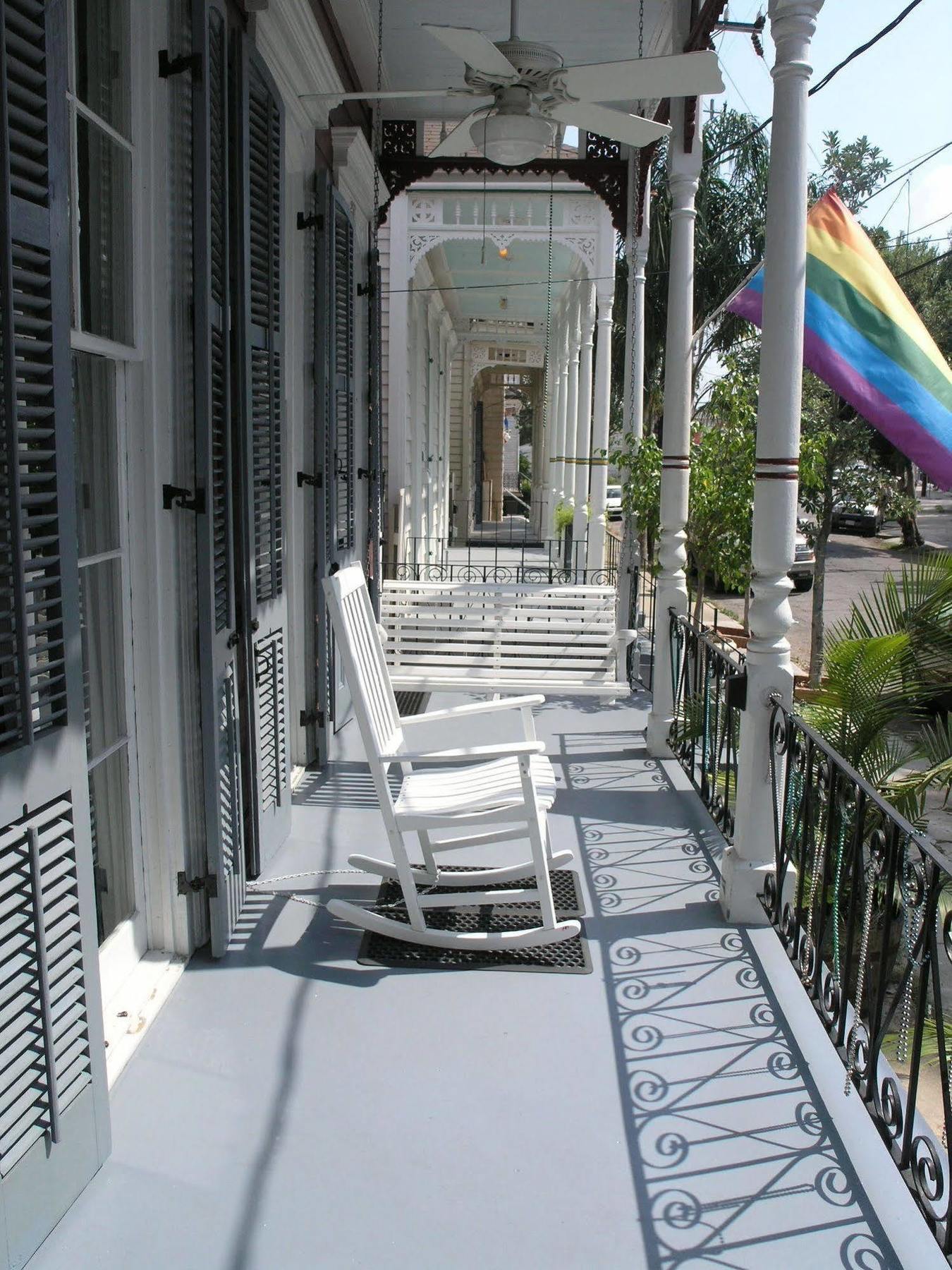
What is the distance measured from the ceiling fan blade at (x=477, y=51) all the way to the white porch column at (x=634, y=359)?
3420mm

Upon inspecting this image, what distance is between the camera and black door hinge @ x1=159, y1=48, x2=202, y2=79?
2.54 m

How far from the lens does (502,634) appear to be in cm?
582

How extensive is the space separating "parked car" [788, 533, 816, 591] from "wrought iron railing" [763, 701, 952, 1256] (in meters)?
13.3

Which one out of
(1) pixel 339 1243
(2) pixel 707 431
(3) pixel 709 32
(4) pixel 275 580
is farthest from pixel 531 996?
(2) pixel 707 431

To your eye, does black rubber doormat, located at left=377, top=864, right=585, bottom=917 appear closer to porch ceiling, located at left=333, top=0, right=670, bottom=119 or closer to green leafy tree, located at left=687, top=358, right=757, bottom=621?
green leafy tree, located at left=687, top=358, right=757, bottom=621

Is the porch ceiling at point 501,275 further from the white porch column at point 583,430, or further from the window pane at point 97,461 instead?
the window pane at point 97,461

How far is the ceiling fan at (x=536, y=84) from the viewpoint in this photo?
10.2 ft

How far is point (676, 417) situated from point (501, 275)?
26.7 ft

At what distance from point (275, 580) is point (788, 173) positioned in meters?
2.04

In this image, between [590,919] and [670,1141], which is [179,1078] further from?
[590,919]

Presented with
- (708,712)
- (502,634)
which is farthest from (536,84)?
(502,634)

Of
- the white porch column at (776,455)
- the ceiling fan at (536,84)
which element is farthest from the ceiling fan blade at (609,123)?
the white porch column at (776,455)

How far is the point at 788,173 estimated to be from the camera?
9.64 feet

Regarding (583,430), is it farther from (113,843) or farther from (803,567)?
(113,843)
